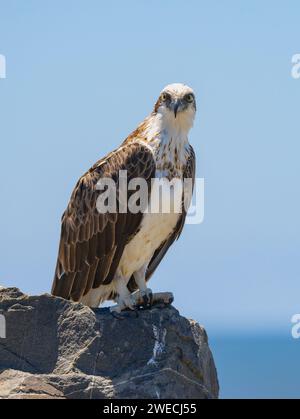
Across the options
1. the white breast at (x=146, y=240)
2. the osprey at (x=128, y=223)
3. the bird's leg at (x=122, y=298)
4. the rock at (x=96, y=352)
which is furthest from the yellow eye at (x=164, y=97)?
the rock at (x=96, y=352)

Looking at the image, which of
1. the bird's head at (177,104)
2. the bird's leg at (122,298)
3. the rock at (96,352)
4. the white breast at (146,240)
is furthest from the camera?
the bird's head at (177,104)

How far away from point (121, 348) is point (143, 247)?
5.55 ft

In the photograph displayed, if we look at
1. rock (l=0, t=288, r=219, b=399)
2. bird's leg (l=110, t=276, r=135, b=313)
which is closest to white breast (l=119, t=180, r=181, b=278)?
bird's leg (l=110, t=276, r=135, b=313)

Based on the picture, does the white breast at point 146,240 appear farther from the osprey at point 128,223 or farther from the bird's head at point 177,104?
the bird's head at point 177,104

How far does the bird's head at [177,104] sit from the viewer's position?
16.1 m

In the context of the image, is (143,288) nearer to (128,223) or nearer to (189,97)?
(128,223)

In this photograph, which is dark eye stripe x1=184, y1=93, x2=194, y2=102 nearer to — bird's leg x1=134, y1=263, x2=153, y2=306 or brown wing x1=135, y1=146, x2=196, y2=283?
brown wing x1=135, y1=146, x2=196, y2=283

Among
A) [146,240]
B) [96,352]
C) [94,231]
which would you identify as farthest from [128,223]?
[96,352]

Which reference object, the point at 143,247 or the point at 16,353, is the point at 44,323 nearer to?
the point at 16,353

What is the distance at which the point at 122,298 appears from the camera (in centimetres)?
1572

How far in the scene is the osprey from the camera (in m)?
15.9

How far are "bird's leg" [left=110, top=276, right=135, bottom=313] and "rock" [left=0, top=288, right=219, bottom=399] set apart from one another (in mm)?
240

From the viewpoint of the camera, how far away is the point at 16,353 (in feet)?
47.7
